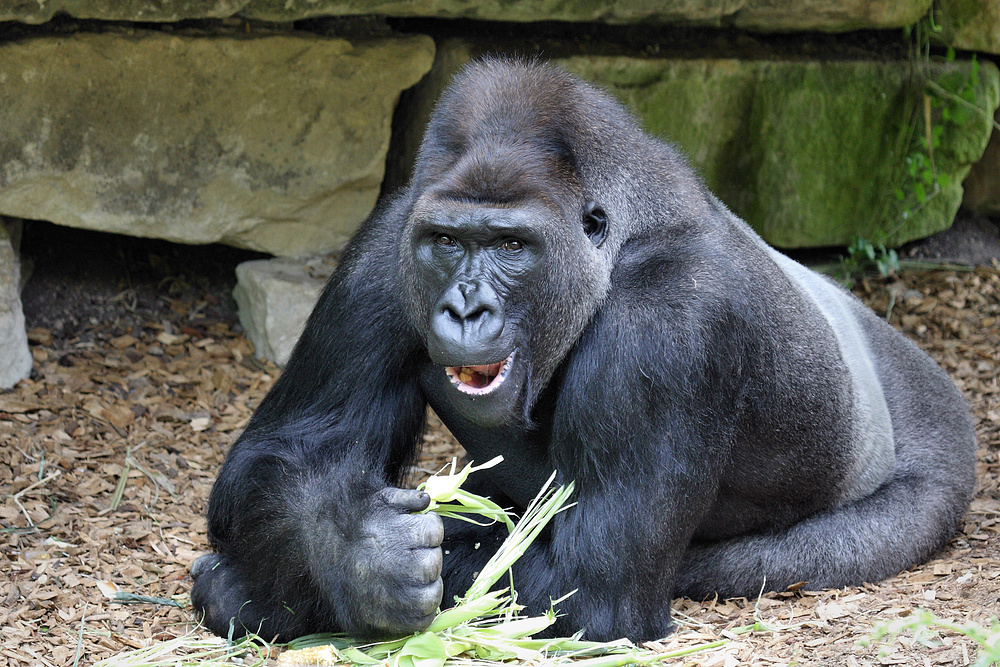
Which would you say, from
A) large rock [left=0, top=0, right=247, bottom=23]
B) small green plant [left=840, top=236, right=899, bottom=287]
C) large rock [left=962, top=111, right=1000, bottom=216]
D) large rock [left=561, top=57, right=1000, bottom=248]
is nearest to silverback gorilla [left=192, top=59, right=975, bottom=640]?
large rock [left=0, top=0, right=247, bottom=23]

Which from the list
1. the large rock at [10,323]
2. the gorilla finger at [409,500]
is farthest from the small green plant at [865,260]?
the large rock at [10,323]

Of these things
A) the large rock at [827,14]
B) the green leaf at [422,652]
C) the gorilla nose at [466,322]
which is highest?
the large rock at [827,14]

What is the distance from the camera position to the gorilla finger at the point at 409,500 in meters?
2.81

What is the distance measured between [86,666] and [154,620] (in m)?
0.37

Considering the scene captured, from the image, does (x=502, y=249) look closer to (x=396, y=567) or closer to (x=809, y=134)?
(x=396, y=567)

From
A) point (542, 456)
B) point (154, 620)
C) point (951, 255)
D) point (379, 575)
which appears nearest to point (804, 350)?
point (542, 456)

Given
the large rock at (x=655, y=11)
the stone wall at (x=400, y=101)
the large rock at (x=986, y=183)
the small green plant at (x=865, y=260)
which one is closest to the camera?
the large rock at (x=655, y=11)

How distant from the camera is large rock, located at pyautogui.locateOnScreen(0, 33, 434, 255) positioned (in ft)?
15.4

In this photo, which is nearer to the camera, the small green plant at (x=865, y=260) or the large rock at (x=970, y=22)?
the large rock at (x=970, y=22)

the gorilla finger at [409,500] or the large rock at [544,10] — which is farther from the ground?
the large rock at [544,10]

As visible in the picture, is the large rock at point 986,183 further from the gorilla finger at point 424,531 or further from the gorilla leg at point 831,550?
the gorilla finger at point 424,531

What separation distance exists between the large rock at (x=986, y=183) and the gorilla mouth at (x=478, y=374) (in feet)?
15.3

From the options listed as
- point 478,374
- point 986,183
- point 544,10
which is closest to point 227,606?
point 478,374

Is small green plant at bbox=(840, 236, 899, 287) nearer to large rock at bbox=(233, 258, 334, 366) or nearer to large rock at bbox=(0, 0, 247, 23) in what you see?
large rock at bbox=(233, 258, 334, 366)
